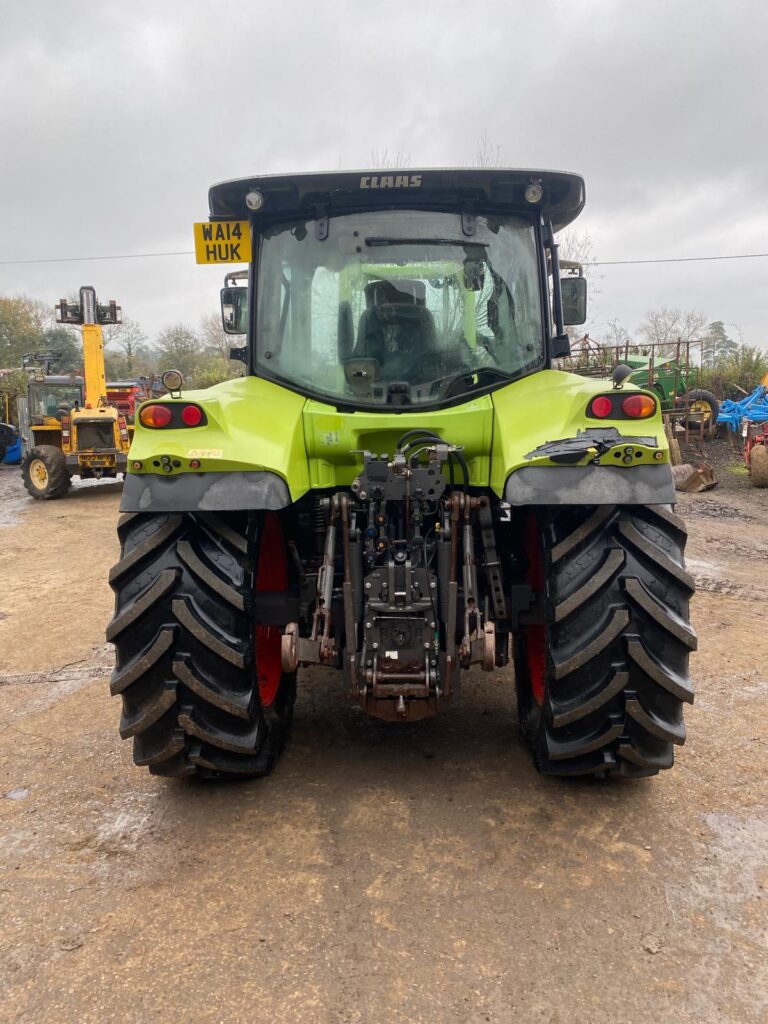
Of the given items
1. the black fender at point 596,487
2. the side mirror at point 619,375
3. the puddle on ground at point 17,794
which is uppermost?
the side mirror at point 619,375

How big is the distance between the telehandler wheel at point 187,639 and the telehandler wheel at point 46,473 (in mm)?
11368

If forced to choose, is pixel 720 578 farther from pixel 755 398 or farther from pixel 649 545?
pixel 755 398

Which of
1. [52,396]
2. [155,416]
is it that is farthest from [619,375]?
[52,396]

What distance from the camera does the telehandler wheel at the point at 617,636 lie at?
8.83ft

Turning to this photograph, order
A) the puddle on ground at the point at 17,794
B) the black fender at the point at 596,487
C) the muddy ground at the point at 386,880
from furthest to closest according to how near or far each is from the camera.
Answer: the puddle on ground at the point at 17,794 < the black fender at the point at 596,487 < the muddy ground at the point at 386,880

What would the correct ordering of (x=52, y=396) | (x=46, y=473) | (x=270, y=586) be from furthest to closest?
(x=52, y=396) → (x=46, y=473) → (x=270, y=586)

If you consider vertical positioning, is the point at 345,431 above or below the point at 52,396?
below

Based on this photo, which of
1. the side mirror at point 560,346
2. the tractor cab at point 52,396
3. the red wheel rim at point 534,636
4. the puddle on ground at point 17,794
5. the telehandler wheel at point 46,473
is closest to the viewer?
the puddle on ground at point 17,794

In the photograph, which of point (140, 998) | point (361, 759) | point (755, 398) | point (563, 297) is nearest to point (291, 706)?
point (361, 759)

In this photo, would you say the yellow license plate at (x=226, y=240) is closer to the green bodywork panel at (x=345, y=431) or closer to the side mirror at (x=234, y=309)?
the side mirror at (x=234, y=309)

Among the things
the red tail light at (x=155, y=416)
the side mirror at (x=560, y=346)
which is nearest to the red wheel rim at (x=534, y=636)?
the side mirror at (x=560, y=346)

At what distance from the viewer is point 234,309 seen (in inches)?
163

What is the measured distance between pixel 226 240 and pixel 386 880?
288 centimetres

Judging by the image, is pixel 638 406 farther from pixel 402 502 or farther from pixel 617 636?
pixel 402 502
